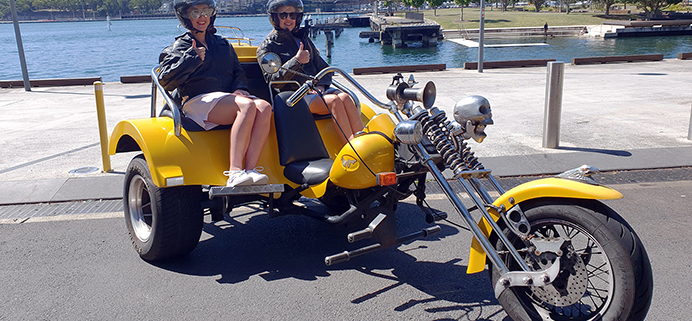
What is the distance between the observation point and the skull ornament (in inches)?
112

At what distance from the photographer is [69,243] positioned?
4.29 m

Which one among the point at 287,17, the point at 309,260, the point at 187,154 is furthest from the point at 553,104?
the point at 187,154

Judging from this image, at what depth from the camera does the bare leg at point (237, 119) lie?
371 cm

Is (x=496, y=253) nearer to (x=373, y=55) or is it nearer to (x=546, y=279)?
(x=546, y=279)

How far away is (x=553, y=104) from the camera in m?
6.78

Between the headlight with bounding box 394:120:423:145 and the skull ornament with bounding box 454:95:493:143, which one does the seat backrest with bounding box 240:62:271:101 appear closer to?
the headlight with bounding box 394:120:423:145

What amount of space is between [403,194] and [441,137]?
1.90 feet

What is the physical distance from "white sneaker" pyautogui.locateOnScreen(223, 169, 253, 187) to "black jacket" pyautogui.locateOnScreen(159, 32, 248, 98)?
82 cm

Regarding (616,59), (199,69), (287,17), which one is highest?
(287,17)

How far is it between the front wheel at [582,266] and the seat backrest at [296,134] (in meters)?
1.61

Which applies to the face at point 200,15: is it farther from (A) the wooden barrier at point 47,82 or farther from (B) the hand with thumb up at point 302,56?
(A) the wooden barrier at point 47,82

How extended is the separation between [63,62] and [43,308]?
4457 centimetres

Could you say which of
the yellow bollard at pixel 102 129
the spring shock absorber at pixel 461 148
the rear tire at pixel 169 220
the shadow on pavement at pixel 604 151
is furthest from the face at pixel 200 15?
the shadow on pavement at pixel 604 151

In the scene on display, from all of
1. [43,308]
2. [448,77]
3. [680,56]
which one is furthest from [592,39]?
[43,308]
